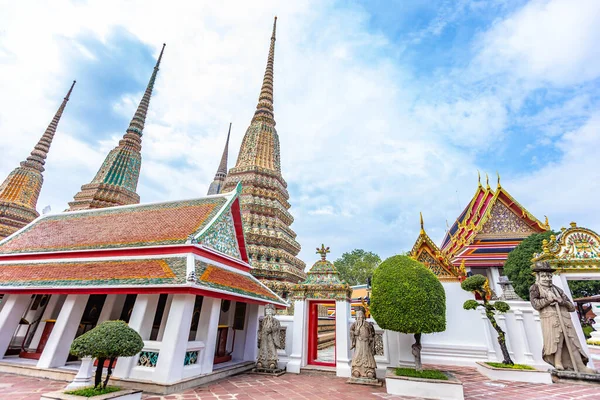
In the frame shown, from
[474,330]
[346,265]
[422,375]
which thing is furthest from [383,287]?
[346,265]

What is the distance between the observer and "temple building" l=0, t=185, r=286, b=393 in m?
5.88

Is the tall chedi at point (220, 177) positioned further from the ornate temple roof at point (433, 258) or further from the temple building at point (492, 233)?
the ornate temple roof at point (433, 258)

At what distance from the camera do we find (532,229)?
14.4 m

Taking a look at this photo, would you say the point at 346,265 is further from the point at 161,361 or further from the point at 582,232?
the point at 161,361

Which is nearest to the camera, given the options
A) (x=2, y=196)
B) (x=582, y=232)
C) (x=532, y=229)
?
(x=582, y=232)

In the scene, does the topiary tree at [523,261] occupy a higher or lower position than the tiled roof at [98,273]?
higher

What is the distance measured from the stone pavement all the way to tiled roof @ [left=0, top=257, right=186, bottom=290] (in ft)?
6.37

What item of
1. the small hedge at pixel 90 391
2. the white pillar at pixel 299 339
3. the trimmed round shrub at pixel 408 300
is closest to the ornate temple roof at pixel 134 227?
the white pillar at pixel 299 339

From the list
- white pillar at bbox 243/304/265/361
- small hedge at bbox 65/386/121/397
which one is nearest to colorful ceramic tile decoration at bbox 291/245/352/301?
white pillar at bbox 243/304/265/361

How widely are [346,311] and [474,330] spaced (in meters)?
4.11

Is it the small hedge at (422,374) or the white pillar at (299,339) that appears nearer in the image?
the small hedge at (422,374)

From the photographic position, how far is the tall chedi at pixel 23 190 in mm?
20828

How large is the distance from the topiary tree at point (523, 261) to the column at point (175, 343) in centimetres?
1345

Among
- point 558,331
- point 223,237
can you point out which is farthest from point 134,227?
point 558,331
